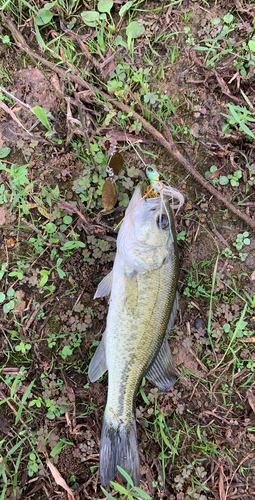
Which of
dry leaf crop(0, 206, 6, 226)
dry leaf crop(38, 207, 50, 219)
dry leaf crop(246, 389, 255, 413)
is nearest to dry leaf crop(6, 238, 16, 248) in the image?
dry leaf crop(0, 206, 6, 226)

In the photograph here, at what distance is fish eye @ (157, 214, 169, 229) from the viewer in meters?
2.73

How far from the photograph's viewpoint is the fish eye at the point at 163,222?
8.96 feet

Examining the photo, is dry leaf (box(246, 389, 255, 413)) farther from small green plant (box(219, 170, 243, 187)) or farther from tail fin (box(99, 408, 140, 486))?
small green plant (box(219, 170, 243, 187))

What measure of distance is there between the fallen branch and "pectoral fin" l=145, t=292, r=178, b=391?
3.93 feet

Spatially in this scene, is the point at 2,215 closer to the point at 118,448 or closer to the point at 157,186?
the point at 157,186

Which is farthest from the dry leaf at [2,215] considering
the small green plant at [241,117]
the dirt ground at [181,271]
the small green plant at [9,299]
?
the small green plant at [241,117]

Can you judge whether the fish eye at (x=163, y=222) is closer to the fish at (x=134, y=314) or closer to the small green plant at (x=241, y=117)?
the fish at (x=134, y=314)

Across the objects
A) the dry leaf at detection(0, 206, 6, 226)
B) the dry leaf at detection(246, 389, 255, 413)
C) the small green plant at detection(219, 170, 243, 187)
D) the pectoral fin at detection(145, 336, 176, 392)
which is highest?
the small green plant at detection(219, 170, 243, 187)

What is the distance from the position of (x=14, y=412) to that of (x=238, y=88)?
4.21 metres

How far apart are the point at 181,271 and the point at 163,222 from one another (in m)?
0.75

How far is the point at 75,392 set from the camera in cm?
312

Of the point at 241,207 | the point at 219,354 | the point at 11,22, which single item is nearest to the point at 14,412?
the point at 219,354

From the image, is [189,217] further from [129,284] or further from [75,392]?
[75,392]

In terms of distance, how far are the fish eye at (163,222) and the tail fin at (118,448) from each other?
1.84 metres
